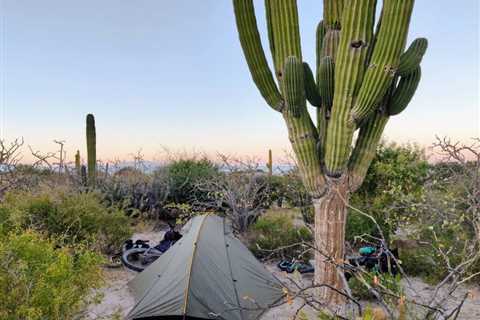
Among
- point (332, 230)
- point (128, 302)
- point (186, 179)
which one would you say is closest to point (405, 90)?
point (332, 230)

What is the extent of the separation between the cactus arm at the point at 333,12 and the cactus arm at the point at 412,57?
0.96 metres

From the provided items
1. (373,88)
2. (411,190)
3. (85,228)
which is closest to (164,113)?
(85,228)

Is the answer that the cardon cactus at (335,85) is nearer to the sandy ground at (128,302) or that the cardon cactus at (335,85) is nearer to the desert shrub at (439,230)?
the sandy ground at (128,302)

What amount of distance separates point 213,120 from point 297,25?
31.0 feet

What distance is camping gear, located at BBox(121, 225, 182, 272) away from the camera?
18.1ft

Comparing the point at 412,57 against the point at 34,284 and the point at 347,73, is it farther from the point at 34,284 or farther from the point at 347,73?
the point at 34,284

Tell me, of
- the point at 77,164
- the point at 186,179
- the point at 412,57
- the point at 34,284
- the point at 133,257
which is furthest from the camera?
the point at 77,164

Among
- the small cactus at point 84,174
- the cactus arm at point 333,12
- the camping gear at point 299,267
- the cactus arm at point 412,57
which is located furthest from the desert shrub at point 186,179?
the cactus arm at point 412,57

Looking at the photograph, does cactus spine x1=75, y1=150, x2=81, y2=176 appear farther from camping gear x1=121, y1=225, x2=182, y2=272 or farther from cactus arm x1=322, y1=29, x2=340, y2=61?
cactus arm x1=322, y1=29, x2=340, y2=61

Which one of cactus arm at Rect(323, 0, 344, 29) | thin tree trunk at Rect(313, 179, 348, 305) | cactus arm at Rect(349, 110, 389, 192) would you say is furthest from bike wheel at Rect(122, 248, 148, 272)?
cactus arm at Rect(323, 0, 344, 29)

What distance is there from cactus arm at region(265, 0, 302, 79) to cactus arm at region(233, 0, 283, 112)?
25 centimetres

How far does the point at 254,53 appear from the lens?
4.52m

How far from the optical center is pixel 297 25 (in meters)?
4.27

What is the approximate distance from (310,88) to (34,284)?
142 inches
